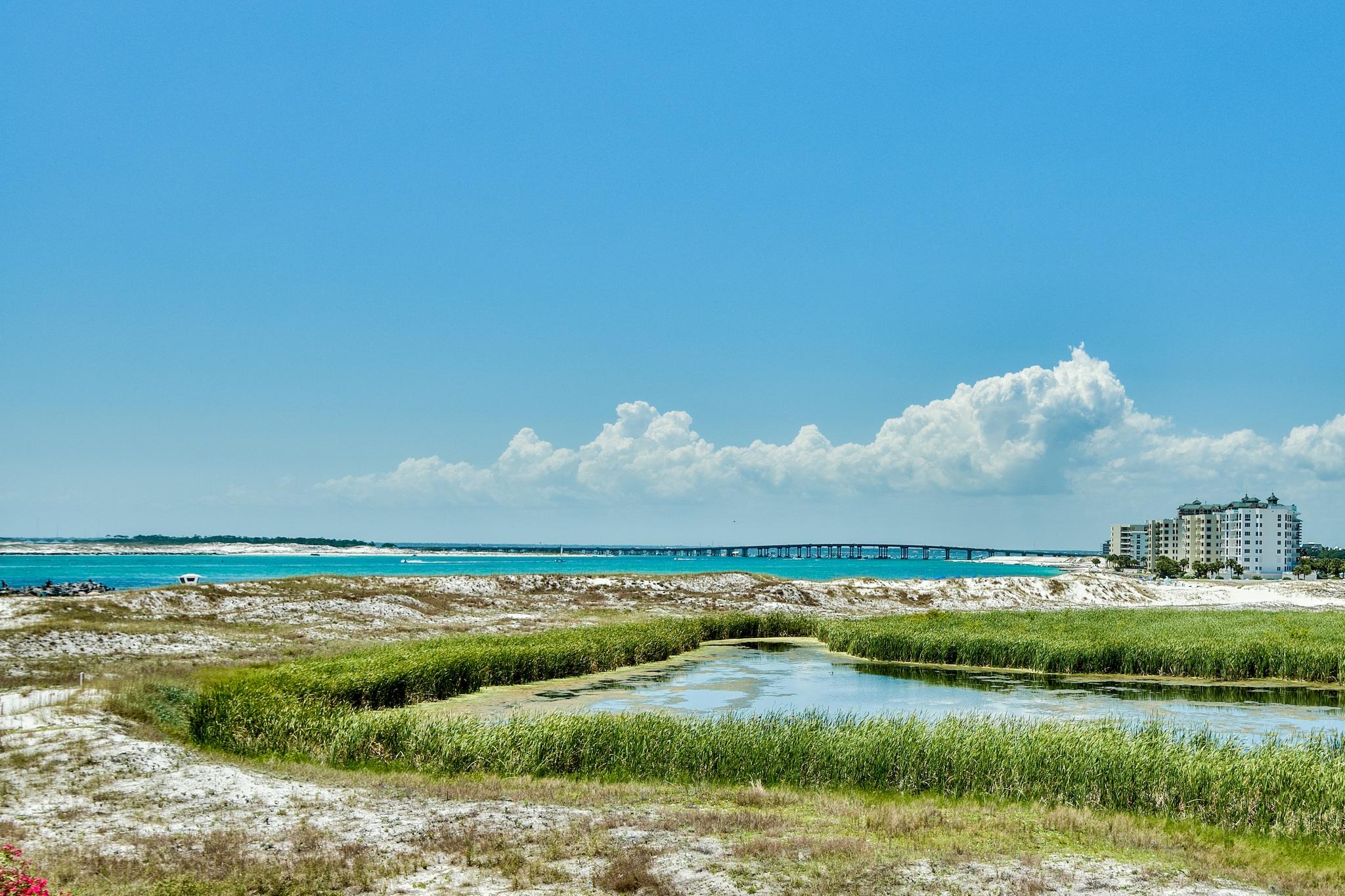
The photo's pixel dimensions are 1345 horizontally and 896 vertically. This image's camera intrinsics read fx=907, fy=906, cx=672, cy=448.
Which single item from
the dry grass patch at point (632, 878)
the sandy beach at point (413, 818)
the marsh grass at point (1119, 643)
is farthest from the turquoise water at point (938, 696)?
the dry grass patch at point (632, 878)

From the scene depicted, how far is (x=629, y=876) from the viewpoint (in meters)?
14.5

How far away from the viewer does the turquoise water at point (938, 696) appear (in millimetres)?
33625

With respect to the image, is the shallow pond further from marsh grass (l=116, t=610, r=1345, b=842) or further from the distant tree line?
the distant tree line

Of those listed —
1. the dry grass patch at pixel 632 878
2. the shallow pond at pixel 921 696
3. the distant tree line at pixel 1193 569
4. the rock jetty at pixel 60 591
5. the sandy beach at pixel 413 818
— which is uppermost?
the dry grass patch at pixel 632 878

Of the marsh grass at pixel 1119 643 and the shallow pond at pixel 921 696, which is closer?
the shallow pond at pixel 921 696

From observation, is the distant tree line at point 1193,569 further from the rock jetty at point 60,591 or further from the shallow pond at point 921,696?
the rock jetty at point 60,591

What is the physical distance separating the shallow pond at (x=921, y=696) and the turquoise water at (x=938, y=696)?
0.07 m

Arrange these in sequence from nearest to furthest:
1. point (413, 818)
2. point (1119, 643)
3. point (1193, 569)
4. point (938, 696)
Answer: point (413, 818) < point (938, 696) < point (1119, 643) < point (1193, 569)

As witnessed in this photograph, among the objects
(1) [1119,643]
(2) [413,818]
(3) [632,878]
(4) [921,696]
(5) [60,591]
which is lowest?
(5) [60,591]

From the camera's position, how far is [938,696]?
39.6m

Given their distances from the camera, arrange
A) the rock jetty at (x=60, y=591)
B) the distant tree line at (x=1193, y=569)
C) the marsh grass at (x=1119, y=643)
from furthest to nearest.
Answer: the distant tree line at (x=1193, y=569)
the rock jetty at (x=60, y=591)
the marsh grass at (x=1119, y=643)

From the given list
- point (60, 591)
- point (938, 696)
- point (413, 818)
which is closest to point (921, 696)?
point (938, 696)

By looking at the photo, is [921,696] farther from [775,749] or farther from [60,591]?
[60,591]

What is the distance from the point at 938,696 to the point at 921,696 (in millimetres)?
748
